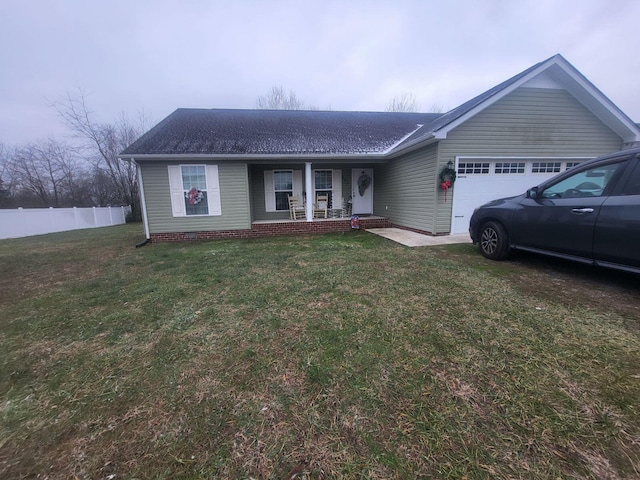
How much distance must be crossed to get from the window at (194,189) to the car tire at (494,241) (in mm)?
7641

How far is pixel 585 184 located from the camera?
142 inches

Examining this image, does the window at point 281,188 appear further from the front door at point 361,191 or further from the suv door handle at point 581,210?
the suv door handle at point 581,210

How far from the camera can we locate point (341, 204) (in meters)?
10.9

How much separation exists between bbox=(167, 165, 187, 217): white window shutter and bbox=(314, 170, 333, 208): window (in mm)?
4865

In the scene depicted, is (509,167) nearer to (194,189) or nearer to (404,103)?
(194,189)

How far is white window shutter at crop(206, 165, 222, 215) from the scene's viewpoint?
855 cm

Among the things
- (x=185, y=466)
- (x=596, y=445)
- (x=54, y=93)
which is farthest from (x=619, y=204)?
(x=54, y=93)

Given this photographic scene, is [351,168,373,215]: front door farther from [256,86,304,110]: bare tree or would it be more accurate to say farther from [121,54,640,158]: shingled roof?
[256,86,304,110]: bare tree

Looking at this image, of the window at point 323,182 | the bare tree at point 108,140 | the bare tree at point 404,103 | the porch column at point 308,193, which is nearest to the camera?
the porch column at point 308,193

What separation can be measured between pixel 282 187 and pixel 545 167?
862 centimetres

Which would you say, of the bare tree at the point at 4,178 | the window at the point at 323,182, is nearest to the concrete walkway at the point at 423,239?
the window at the point at 323,182

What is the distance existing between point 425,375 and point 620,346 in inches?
70.2

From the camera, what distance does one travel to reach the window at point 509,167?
24.8 ft

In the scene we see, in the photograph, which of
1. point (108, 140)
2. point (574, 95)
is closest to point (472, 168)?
point (574, 95)
